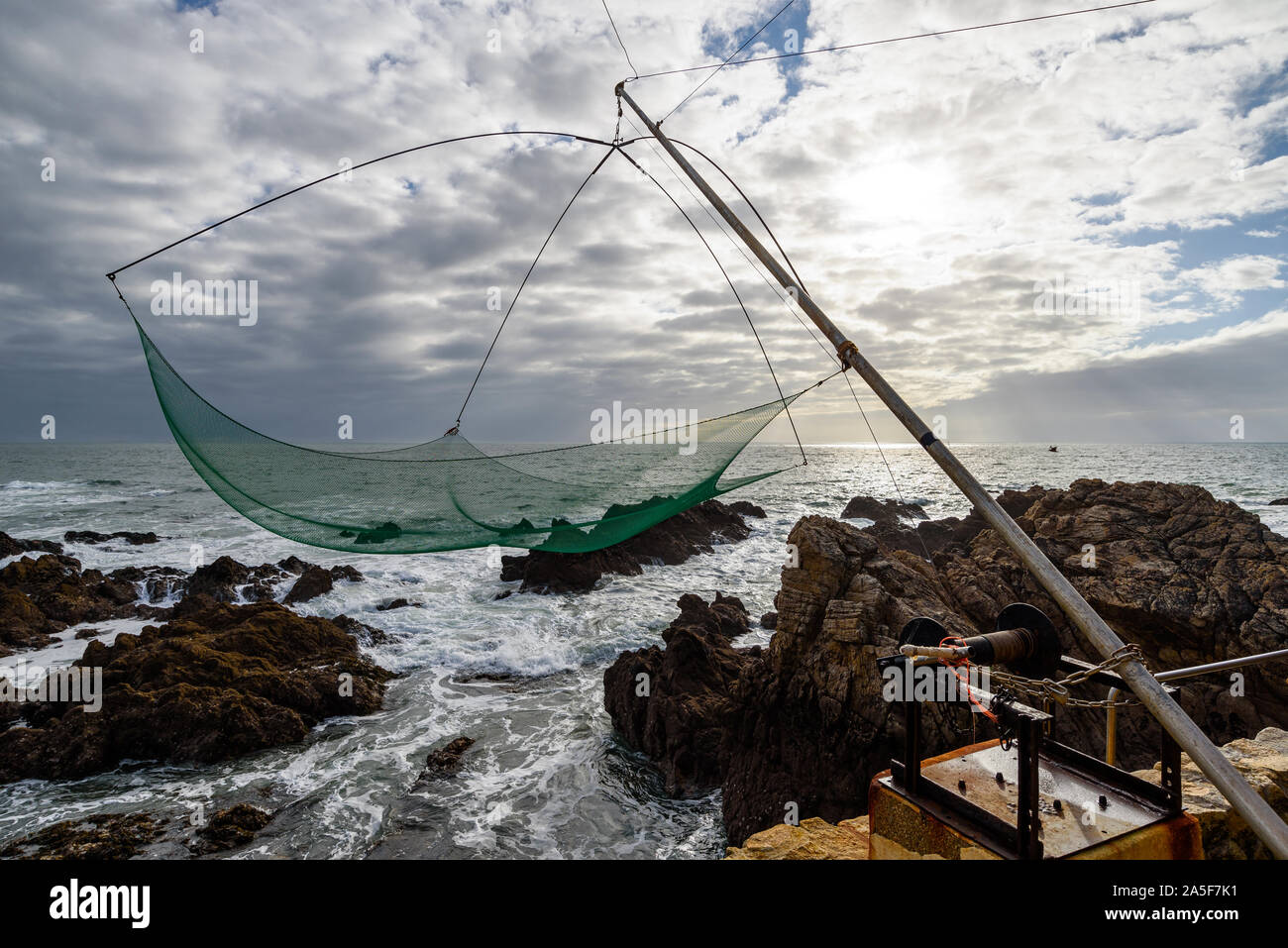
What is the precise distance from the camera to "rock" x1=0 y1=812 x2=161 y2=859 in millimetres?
6375

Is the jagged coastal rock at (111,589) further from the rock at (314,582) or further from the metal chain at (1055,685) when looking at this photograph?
the metal chain at (1055,685)

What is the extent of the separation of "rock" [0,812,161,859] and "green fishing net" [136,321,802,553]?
3.58 meters

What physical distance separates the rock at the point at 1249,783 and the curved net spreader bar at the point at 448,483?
4.02 meters

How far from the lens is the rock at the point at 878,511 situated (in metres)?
33.2

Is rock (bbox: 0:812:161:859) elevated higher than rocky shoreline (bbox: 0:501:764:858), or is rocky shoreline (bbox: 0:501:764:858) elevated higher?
rocky shoreline (bbox: 0:501:764:858)

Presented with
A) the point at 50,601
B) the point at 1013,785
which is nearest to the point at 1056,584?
the point at 1013,785

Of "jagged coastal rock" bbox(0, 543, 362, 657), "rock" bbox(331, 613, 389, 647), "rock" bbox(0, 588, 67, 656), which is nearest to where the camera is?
"rock" bbox(0, 588, 67, 656)

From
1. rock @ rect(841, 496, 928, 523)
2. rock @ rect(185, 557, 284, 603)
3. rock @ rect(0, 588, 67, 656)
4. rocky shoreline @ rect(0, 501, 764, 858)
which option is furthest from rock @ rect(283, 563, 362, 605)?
rock @ rect(841, 496, 928, 523)

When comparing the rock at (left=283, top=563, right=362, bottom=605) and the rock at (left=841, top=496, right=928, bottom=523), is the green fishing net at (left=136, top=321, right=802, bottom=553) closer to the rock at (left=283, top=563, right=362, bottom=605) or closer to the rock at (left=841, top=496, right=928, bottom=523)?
the rock at (left=283, top=563, right=362, bottom=605)

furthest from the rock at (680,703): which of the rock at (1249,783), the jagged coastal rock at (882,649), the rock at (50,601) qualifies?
the rock at (50,601)

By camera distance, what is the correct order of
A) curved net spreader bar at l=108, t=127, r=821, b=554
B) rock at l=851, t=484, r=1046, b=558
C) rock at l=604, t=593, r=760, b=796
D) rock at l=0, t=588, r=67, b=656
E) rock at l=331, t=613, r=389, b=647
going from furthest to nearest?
rock at l=851, t=484, r=1046, b=558, rock at l=331, t=613, r=389, b=647, rock at l=0, t=588, r=67, b=656, rock at l=604, t=593, r=760, b=796, curved net spreader bar at l=108, t=127, r=821, b=554

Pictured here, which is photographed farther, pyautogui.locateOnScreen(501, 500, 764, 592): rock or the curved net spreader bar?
pyautogui.locateOnScreen(501, 500, 764, 592): rock
